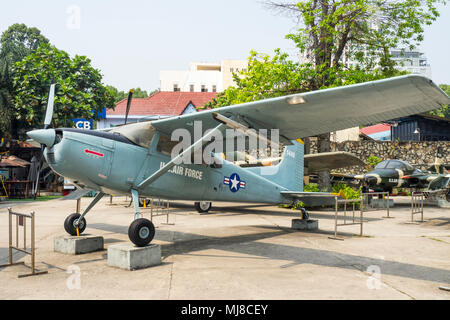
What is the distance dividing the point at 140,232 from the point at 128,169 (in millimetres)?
1416

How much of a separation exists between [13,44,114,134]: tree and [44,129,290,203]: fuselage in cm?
1875

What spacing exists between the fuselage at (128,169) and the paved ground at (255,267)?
4.37ft

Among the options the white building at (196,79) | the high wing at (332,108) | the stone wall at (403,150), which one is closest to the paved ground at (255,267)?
the high wing at (332,108)

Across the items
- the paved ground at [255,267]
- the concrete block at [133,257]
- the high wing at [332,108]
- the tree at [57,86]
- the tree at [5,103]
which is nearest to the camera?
the paved ground at [255,267]

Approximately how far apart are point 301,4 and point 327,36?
2.12 m

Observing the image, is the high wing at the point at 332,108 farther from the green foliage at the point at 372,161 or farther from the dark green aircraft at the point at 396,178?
the green foliage at the point at 372,161

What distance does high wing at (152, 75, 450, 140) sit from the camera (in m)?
5.34

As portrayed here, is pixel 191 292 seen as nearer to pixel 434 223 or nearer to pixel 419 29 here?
pixel 434 223

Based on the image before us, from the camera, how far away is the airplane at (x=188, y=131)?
5781 millimetres

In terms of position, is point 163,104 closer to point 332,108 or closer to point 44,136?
point 44,136

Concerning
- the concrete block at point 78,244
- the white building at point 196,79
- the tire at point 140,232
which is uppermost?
the white building at point 196,79

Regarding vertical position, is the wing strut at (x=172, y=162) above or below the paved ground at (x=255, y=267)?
above

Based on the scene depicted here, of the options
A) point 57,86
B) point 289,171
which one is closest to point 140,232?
point 289,171
